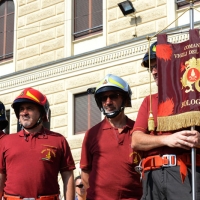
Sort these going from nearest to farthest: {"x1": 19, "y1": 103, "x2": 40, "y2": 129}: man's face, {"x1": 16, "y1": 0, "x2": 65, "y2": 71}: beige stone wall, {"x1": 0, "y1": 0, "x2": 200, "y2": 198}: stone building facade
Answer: {"x1": 19, "y1": 103, "x2": 40, "y2": 129}: man's face → {"x1": 0, "y1": 0, "x2": 200, "y2": 198}: stone building facade → {"x1": 16, "y1": 0, "x2": 65, "y2": 71}: beige stone wall

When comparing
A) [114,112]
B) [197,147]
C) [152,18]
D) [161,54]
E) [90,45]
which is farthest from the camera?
[90,45]

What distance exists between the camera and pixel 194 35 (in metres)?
5.87

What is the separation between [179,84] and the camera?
5.82 meters

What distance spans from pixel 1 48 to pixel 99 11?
3500mm

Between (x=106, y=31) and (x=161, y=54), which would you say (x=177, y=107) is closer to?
(x=161, y=54)

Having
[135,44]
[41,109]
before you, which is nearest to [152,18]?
[135,44]

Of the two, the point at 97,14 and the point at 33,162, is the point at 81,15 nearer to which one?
the point at 97,14

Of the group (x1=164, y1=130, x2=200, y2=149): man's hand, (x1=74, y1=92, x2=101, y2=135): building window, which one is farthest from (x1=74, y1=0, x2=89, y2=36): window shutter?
(x1=164, y1=130, x2=200, y2=149): man's hand

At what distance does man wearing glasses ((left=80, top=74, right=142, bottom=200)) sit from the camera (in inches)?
265

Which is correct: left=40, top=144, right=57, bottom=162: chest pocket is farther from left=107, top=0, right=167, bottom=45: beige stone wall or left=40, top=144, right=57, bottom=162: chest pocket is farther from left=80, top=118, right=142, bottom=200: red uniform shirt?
left=107, top=0, right=167, bottom=45: beige stone wall

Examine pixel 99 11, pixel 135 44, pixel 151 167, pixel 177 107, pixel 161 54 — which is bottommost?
pixel 151 167

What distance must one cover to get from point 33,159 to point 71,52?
10.3 metres

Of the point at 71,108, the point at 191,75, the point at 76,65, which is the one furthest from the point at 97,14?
the point at 191,75

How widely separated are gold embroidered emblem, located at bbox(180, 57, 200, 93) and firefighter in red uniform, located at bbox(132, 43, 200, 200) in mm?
403
